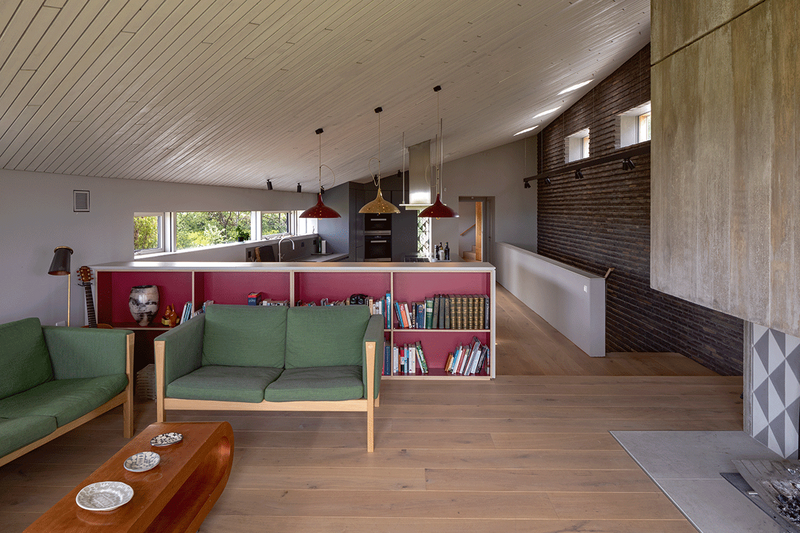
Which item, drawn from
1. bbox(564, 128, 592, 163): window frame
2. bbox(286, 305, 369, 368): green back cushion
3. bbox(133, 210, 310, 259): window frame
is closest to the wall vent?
bbox(133, 210, 310, 259): window frame

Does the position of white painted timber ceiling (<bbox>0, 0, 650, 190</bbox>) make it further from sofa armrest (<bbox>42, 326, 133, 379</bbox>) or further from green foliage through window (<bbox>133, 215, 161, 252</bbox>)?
sofa armrest (<bbox>42, 326, 133, 379</bbox>)

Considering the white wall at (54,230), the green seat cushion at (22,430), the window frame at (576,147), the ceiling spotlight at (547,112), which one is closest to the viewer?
the green seat cushion at (22,430)

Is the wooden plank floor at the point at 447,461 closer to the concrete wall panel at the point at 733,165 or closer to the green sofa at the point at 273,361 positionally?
the green sofa at the point at 273,361

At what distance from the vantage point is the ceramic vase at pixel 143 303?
459cm

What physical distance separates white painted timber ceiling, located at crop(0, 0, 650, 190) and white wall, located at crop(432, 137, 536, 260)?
17.7ft

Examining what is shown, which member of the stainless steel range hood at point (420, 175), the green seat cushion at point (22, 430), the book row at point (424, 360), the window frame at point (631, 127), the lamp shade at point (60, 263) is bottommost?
the book row at point (424, 360)

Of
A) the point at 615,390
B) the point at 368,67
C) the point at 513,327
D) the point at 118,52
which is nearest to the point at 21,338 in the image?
the point at 118,52

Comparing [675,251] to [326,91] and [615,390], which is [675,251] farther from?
[326,91]

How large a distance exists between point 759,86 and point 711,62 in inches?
14.3

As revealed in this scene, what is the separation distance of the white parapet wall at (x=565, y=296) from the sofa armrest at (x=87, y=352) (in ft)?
14.9

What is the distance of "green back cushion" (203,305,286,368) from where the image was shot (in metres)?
3.89

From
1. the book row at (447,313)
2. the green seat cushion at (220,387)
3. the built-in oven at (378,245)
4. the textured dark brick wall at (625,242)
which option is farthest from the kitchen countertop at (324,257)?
the green seat cushion at (220,387)

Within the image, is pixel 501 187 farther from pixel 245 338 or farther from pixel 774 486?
pixel 774 486

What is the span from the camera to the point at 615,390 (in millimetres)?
4395
